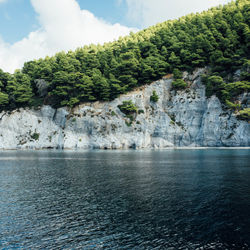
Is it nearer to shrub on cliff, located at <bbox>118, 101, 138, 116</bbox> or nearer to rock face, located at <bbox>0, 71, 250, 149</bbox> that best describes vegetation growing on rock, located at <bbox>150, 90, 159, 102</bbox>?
rock face, located at <bbox>0, 71, 250, 149</bbox>

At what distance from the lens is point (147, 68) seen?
3268 inches

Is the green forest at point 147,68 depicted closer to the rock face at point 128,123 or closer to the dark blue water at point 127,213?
the rock face at point 128,123

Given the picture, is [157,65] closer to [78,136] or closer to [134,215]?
[78,136]

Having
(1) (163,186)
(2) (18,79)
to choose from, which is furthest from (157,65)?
(1) (163,186)

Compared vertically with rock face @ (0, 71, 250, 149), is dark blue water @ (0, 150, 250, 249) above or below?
below

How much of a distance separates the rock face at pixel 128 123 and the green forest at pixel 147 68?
3.75 m

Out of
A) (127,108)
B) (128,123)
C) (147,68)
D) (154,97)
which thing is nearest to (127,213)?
(128,123)

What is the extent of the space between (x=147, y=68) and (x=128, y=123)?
21779 millimetres

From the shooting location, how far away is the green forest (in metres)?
77.1

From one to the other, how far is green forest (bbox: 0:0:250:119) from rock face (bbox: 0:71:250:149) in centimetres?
375

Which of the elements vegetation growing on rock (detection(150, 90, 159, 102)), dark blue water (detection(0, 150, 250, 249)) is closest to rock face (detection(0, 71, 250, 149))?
vegetation growing on rock (detection(150, 90, 159, 102))

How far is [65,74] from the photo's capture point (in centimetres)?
8750

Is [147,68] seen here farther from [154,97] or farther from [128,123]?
[128,123]

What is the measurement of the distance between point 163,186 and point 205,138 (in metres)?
55.4
